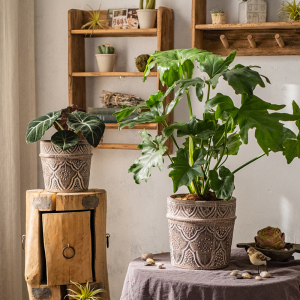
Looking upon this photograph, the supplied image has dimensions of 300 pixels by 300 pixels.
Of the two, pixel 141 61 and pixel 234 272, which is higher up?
pixel 141 61

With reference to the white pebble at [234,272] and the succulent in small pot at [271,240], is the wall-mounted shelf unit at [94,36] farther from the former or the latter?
the white pebble at [234,272]

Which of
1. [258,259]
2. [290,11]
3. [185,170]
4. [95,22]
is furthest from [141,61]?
[258,259]

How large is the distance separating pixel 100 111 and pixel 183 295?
1.46 metres

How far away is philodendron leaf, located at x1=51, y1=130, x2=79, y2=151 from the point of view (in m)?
2.61

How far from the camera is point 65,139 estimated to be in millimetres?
2646

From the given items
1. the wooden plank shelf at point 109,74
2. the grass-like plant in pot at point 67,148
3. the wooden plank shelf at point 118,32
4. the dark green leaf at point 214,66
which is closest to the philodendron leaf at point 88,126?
the grass-like plant in pot at point 67,148

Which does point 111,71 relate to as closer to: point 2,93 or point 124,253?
point 2,93

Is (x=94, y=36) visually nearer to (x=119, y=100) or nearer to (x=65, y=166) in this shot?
(x=119, y=100)

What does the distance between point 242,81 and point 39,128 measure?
109 centimetres

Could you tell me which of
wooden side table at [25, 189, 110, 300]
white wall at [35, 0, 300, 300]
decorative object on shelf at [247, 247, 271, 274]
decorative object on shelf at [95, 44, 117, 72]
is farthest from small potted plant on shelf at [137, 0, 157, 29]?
decorative object on shelf at [247, 247, 271, 274]

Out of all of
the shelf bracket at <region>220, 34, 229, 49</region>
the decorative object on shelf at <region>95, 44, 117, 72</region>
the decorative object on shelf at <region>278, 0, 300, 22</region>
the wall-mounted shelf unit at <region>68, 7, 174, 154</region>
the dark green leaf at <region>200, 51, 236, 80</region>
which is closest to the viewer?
the dark green leaf at <region>200, 51, 236, 80</region>

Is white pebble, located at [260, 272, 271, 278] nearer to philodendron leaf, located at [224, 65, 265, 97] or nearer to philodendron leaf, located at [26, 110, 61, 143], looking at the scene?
philodendron leaf, located at [224, 65, 265, 97]

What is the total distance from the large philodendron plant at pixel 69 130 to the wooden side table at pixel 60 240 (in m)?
0.28

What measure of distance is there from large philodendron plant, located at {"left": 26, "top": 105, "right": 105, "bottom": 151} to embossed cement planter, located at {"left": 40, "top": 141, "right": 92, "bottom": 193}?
0.25ft
